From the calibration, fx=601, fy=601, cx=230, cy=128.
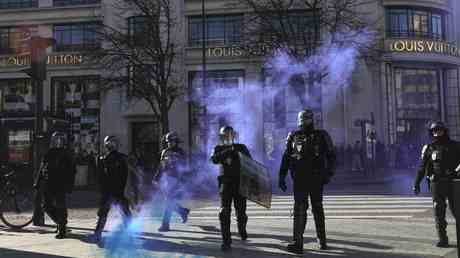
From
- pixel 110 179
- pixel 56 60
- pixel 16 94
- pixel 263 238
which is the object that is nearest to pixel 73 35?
pixel 56 60

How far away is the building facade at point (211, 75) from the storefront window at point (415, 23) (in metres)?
0.06

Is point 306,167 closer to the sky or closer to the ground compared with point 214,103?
closer to the ground

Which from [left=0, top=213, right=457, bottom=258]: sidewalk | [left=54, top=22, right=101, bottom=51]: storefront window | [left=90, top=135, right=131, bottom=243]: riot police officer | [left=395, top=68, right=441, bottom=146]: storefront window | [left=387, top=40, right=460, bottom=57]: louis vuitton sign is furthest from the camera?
[left=54, top=22, right=101, bottom=51]: storefront window

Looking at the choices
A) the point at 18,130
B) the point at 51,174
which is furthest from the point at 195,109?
the point at 51,174

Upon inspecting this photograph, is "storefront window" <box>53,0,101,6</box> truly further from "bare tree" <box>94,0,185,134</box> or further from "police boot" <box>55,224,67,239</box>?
"police boot" <box>55,224,67,239</box>

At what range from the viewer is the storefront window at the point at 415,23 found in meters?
34.6

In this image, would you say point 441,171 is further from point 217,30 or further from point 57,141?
point 217,30

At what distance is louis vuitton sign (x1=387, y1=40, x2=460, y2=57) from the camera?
33719mm

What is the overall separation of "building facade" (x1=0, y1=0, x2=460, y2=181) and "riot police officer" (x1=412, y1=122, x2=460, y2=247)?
71.4 feet

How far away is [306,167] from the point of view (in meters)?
7.92

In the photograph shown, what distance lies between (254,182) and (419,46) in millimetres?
27755

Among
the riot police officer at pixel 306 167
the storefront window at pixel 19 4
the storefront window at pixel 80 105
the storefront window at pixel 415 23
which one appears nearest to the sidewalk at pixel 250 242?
the riot police officer at pixel 306 167

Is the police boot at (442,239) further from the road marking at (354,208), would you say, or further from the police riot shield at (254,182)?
the road marking at (354,208)

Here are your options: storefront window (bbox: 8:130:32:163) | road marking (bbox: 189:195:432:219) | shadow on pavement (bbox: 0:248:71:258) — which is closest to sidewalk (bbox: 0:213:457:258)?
shadow on pavement (bbox: 0:248:71:258)
